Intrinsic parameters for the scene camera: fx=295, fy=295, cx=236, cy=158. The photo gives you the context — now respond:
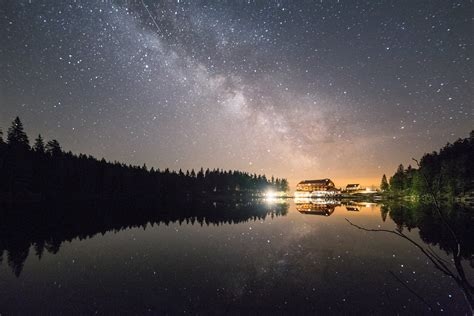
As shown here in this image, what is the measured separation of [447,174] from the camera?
246 ft

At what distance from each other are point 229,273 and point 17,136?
280 ft

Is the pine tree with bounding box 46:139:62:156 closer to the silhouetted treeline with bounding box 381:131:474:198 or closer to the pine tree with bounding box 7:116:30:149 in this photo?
the pine tree with bounding box 7:116:30:149

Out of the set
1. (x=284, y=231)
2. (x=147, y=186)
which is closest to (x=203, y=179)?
(x=147, y=186)

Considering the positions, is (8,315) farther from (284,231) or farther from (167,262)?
(284,231)

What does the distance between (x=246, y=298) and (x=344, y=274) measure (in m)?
6.24

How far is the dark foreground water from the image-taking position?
12.0 metres

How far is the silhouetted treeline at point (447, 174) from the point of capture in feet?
239

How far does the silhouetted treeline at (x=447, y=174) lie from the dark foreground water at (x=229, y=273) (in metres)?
43.2

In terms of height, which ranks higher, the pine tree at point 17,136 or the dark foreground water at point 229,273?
the pine tree at point 17,136

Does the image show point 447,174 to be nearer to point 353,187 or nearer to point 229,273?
point 229,273

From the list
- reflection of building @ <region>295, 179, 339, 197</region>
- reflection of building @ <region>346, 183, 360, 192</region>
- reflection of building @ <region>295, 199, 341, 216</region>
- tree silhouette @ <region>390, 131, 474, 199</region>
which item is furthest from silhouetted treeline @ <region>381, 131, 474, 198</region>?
reflection of building @ <region>295, 179, 339, 197</region>

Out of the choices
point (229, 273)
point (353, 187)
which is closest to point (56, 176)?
point (229, 273)

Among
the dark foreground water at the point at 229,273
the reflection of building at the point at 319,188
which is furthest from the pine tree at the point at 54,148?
the reflection of building at the point at 319,188

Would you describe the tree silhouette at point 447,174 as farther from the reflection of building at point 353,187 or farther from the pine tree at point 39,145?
the pine tree at point 39,145
